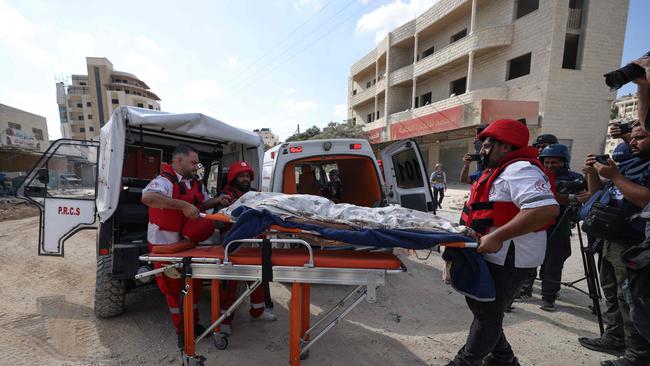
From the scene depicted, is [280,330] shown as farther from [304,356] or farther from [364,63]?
[364,63]

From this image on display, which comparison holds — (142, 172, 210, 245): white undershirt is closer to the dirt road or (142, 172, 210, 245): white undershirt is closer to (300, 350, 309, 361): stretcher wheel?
the dirt road

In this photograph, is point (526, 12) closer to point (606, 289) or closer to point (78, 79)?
point (606, 289)

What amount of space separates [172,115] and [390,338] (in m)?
3.31

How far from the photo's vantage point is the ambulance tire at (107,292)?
2.92 m

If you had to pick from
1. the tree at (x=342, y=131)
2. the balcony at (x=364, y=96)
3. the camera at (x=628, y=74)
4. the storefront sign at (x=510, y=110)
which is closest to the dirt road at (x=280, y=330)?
the camera at (x=628, y=74)

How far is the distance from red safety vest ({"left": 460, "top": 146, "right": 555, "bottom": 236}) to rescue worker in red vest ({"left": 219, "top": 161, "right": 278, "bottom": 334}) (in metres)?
2.15

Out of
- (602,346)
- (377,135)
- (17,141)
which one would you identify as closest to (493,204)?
(602,346)

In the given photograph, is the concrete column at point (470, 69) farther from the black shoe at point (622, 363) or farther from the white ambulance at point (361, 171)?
the black shoe at point (622, 363)

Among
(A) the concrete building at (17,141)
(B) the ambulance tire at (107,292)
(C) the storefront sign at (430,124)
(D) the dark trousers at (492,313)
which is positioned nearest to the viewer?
(D) the dark trousers at (492,313)

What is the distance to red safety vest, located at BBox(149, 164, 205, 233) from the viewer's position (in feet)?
8.06

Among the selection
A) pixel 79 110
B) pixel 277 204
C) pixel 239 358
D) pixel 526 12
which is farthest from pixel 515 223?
pixel 79 110

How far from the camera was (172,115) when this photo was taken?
3.04 m

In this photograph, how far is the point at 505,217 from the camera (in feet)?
5.84

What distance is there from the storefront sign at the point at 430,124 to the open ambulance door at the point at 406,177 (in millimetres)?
12437
